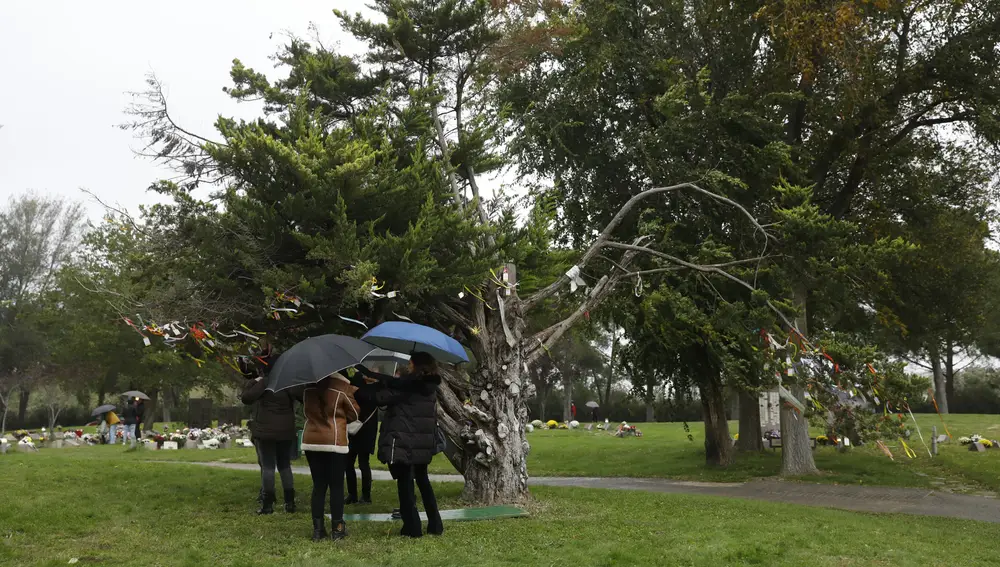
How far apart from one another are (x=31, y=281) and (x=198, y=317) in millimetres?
45233

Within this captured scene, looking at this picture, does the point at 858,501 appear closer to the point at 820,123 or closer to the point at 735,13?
the point at 820,123

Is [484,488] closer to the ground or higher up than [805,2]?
closer to the ground

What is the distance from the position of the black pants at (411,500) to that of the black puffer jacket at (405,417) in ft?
0.62

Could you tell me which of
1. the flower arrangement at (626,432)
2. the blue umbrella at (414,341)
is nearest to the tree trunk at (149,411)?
the flower arrangement at (626,432)

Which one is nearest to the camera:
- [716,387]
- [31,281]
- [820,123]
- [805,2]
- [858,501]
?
[858,501]

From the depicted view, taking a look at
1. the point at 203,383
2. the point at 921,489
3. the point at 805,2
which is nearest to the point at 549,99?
the point at 805,2

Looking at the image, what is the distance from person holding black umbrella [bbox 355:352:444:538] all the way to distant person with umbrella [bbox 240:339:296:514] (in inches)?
75.7

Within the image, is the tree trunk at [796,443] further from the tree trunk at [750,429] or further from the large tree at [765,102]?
the tree trunk at [750,429]

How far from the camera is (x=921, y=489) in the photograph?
1547cm

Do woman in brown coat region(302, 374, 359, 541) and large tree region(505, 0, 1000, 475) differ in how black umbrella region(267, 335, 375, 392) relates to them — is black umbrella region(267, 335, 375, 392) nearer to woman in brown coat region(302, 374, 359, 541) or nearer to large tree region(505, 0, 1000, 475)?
woman in brown coat region(302, 374, 359, 541)

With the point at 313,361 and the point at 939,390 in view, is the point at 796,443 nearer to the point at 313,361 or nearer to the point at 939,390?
the point at 313,361

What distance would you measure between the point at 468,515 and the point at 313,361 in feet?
11.1

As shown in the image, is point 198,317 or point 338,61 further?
point 338,61

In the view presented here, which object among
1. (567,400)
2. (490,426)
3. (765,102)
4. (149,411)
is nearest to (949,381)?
(567,400)
